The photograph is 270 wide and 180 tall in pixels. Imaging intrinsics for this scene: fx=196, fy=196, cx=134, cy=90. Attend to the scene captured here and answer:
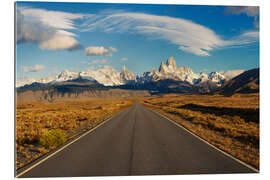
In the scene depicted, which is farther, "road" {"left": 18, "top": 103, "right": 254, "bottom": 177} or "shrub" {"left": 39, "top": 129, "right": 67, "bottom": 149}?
"shrub" {"left": 39, "top": 129, "right": 67, "bottom": 149}

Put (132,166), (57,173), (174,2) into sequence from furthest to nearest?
(174,2) → (132,166) → (57,173)

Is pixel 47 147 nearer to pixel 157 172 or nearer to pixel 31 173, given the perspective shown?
pixel 31 173

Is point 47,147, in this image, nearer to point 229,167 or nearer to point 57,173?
point 57,173

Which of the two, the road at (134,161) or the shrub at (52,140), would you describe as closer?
the road at (134,161)

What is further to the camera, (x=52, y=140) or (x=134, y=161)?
(x=52, y=140)

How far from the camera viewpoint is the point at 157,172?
271 inches

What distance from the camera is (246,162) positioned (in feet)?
26.4

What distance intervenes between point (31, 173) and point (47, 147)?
13.7 ft
